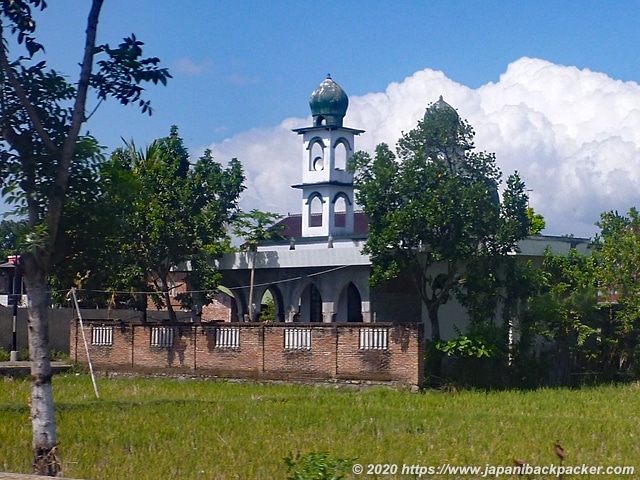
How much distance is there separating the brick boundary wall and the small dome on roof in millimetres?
14241

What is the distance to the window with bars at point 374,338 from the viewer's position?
1002 inches

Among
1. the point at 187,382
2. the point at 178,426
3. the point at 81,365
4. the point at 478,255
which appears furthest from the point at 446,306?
the point at 178,426

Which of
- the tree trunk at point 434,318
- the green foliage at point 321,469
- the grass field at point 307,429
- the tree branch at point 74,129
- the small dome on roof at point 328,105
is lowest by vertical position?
the grass field at point 307,429

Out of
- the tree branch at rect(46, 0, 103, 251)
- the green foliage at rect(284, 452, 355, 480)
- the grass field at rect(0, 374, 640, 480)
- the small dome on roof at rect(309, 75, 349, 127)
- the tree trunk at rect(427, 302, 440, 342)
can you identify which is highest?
the small dome on roof at rect(309, 75, 349, 127)

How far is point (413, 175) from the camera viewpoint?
2647 centimetres

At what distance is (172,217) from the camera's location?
32.2 m

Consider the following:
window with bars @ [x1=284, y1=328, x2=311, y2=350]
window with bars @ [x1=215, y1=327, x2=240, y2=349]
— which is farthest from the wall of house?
window with bars @ [x1=284, y1=328, x2=311, y2=350]

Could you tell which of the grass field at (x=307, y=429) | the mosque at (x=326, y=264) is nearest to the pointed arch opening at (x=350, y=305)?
the mosque at (x=326, y=264)

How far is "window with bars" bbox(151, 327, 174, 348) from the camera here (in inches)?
1179

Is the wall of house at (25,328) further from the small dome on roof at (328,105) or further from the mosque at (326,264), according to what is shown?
the small dome on roof at (328,105)

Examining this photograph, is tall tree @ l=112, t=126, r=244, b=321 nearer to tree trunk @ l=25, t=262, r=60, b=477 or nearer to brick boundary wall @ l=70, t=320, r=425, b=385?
brick boundary wall @ l=70, t=320, r=425, b=385

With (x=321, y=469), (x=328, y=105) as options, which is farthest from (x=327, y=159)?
(x=321, y=469)

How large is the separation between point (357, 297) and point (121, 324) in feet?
31.4

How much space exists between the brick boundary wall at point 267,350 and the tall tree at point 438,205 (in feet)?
6.55
